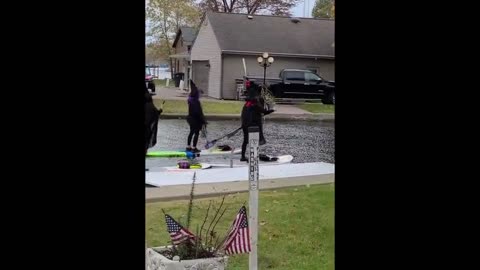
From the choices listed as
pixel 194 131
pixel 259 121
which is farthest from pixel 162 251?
pixel 194 131

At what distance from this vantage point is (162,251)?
2.59m

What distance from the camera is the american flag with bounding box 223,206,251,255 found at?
8.24 feet

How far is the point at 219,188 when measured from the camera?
536cm

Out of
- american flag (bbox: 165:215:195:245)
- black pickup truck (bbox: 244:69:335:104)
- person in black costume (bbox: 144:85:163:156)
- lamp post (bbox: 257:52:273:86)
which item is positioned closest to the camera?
person in black costume (bbox: 144:85:163:156)

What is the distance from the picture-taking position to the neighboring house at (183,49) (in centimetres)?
331

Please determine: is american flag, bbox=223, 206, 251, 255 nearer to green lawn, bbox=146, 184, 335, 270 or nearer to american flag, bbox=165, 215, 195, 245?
american flag, bbox=165, 215, 195, 245

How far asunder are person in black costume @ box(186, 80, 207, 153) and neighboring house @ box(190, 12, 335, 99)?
0.09 m

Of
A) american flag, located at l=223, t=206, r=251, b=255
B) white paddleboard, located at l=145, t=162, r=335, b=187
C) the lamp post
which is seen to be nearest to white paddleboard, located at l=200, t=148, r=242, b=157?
white paddleboard, located at l=145, t=162, r=335, b=187

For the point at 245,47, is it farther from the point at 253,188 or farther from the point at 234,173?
the point at 253,188

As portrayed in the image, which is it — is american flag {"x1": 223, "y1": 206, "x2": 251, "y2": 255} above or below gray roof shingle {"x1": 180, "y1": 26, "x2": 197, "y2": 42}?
below

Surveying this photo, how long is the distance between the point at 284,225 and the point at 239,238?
1.72m
